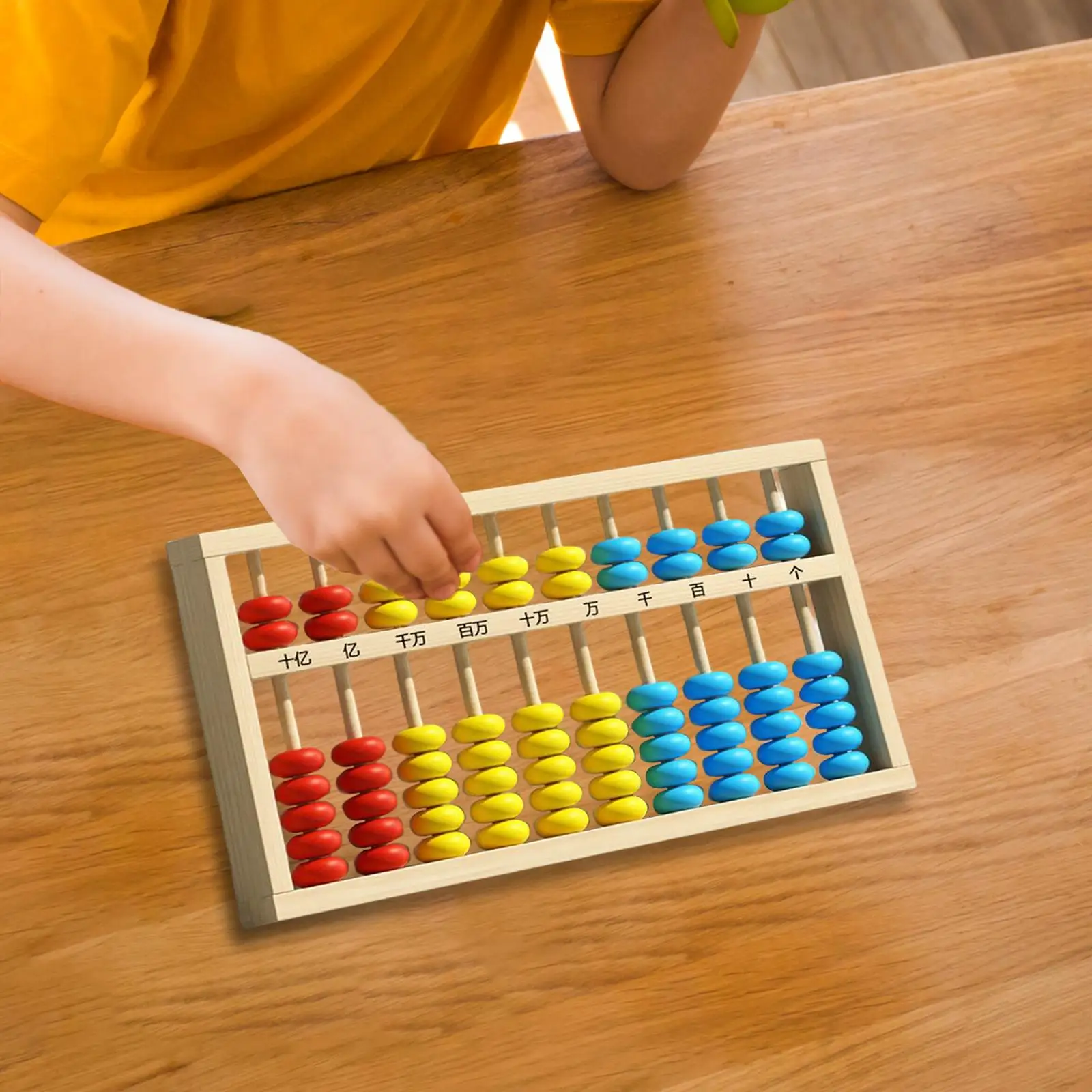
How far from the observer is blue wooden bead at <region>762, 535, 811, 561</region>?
803mm

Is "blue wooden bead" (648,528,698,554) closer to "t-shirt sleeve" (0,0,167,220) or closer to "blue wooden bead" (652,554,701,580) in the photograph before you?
"blue wooden bead" (652,554,701,580)

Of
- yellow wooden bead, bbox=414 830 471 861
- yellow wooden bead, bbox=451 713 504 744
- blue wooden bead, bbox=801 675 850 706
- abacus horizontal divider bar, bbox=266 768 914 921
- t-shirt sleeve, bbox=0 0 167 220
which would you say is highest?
t-shirt sleeve, bbox=0 0 167 220

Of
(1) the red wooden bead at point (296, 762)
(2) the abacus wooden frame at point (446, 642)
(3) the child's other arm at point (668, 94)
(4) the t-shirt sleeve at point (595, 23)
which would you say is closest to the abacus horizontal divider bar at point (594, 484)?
(2) the abacus wooden frame at point (446, 642)

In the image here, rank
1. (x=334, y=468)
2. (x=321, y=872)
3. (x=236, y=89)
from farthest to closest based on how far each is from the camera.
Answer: (x=236, y=89) → (x=321, y=872) → (x=334, y=468)

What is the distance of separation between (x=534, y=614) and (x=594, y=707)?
0.23 feet

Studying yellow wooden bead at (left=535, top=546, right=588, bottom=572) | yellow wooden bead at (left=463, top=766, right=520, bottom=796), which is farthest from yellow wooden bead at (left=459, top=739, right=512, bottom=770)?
yellow wooden bead at (left=535, top=546, right=588, bottom=572)

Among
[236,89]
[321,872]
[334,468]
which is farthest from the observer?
[236,89]

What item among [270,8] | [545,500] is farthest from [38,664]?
[270,8]

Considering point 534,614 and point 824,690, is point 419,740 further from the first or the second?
point 824,690

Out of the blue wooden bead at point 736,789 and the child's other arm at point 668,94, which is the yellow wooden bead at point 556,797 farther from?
the child's other arm at point 668,94

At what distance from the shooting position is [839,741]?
0.78 metres

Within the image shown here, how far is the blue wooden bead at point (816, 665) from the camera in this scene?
79 centimetres

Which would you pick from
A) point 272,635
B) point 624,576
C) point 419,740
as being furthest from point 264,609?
point 624,576

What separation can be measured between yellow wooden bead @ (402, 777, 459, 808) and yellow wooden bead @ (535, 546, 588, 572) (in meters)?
0.14
